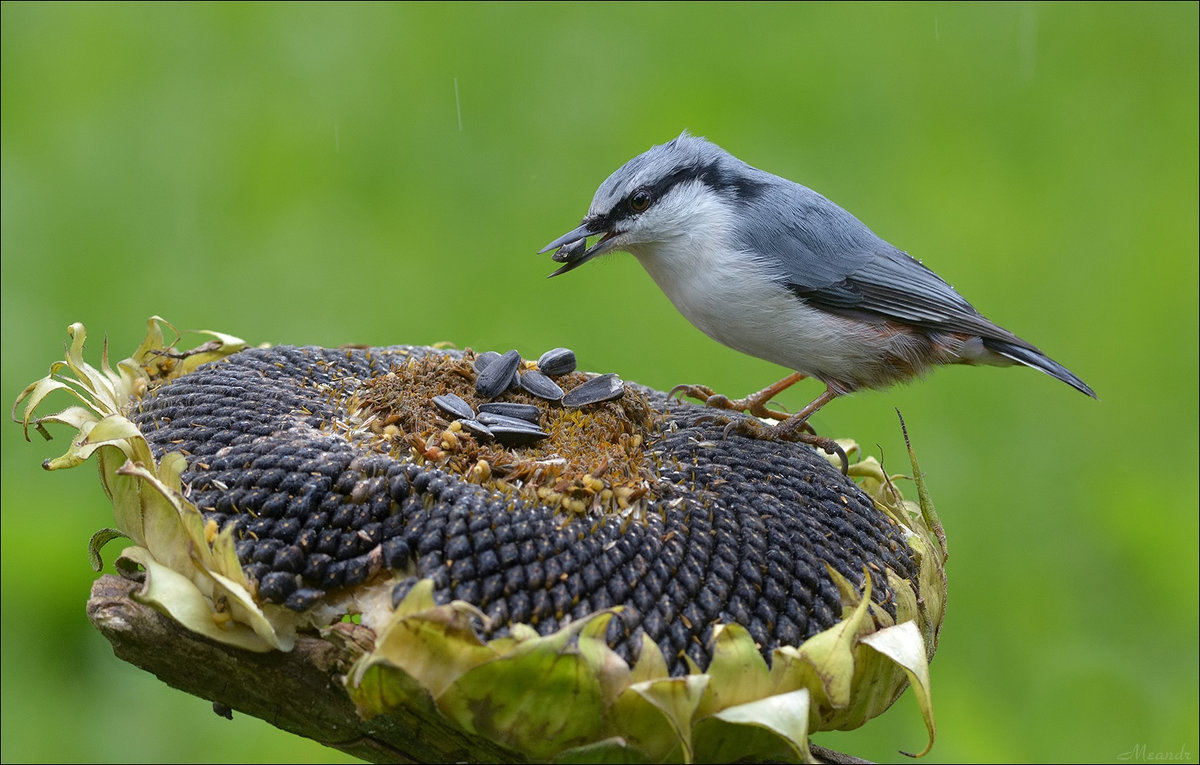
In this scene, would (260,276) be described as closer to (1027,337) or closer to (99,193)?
(99,193)

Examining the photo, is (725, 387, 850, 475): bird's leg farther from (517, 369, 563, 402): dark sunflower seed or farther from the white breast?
(517, 369, 563, 402): dark sunflower seed

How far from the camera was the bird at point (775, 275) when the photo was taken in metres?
3.57

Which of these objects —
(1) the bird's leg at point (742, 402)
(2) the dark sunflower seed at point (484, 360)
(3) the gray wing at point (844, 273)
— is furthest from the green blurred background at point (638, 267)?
(2) the dark sunflower seed at point (484, 360)

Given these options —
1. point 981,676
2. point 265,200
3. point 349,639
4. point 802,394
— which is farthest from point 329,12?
point 349,639

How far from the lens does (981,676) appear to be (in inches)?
184

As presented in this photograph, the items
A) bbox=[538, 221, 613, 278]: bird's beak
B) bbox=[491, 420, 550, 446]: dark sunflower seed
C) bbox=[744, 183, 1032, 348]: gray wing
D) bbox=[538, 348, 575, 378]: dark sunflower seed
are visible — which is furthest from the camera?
bbox=[744, 183, 1032, 348]: gray wing

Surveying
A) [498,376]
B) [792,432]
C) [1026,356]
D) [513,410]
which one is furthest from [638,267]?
[513,410]

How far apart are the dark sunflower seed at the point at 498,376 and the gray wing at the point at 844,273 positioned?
1053mm

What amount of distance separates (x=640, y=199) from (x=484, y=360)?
0.89 m

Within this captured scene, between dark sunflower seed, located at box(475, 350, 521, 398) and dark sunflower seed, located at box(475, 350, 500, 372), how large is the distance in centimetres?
2

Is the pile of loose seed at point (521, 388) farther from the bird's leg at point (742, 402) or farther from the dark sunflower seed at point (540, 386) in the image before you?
the bird's leg at point (742, 402)

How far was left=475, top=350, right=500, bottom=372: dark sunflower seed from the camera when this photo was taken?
2906 mm

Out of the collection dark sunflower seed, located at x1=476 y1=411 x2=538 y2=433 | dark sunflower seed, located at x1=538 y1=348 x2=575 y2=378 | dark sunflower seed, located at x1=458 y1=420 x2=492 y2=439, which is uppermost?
dark sunflower seed, located at x1=538 y1=348 x2=575 y2=378

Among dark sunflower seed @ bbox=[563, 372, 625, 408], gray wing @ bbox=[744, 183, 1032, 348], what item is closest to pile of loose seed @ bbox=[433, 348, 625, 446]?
dark sunflower seed @ bbox=[563, 372, 625, 408]
